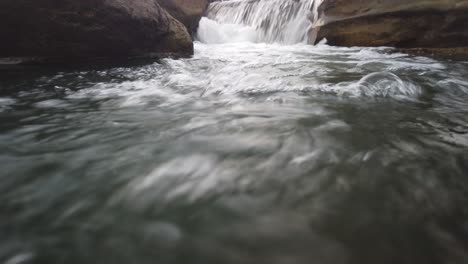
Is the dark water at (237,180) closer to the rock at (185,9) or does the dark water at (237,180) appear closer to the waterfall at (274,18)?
the rock at (185,9)

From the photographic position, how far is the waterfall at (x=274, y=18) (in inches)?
431

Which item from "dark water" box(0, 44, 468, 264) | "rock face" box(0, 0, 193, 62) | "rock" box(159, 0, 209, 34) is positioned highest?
"rock" box(159, 0, 209, 34)

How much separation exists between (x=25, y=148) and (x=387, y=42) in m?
8.75

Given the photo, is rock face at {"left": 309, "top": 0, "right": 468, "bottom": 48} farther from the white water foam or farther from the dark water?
the dark water

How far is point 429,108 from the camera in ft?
9.43

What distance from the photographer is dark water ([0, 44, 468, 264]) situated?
41.4 inches

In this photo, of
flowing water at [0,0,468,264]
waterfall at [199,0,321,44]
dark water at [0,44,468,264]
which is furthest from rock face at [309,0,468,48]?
dark water at [0,44,468,264]

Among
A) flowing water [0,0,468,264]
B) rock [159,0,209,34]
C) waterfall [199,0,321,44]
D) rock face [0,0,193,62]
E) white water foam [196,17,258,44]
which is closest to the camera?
flowing water [0,0,468,264]

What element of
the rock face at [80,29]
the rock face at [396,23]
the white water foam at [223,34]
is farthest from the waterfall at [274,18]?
the rock face at [80,29]

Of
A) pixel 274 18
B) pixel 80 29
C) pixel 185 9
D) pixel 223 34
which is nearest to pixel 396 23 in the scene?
pixel 274 18

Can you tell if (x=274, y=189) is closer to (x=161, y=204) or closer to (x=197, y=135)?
(x=161, y=204)

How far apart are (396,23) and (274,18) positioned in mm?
6004

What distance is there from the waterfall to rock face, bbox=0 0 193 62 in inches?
236

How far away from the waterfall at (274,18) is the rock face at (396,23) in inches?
75.4
